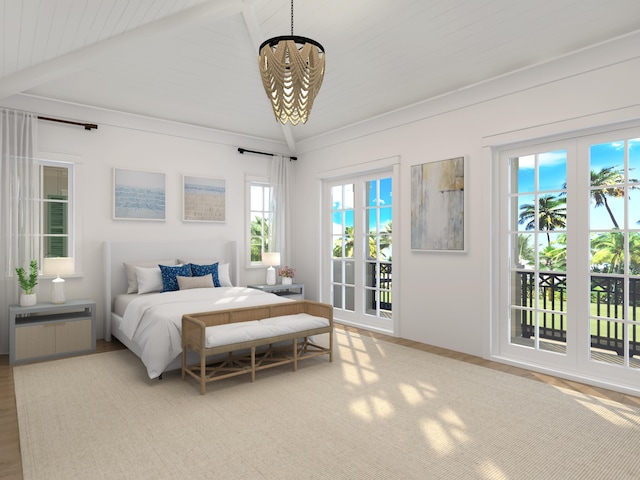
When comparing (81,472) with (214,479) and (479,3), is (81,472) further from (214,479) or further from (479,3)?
(479,3)

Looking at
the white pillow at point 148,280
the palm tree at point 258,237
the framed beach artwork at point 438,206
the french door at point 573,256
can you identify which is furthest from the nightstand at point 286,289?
the french door at point 573,256

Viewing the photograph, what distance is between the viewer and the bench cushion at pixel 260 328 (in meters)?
3.33

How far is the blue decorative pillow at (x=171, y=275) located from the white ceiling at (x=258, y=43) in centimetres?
204

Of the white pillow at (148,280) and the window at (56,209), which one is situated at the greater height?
the window at (56,209)

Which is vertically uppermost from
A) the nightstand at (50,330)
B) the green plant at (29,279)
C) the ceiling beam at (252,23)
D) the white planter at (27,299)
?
the ceiling beam at (252,23)

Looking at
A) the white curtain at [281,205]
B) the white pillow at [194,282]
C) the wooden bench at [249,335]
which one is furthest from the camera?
the white curtain at [281,205]

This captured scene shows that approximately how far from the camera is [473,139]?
4285mm

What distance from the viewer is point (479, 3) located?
128 inches

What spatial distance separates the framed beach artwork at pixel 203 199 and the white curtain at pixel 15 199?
5.75 ft

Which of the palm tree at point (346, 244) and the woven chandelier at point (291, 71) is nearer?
the woven chandelier at point (291, 71)

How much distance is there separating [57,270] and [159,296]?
3.66 feet

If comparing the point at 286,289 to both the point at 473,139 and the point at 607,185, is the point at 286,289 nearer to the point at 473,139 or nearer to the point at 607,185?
the point at 473,139

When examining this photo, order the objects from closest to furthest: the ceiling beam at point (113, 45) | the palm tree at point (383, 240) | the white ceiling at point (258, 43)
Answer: the white ceiling at point (258, 43)
the ceiling beam at point (113, 45)
the palm tree at point (383, 240)

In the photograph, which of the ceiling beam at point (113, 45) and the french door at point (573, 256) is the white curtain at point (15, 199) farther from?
the french door at point (573, 256)
